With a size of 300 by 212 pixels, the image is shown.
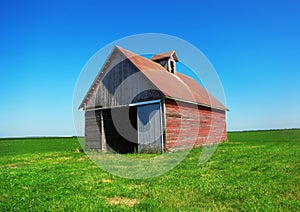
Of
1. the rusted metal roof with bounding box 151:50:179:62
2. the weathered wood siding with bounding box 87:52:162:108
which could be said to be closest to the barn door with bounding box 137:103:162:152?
the weathered wood siding with bounding box 87:52:162:108

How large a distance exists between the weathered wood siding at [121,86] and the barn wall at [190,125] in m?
1.84

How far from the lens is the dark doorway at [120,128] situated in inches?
844

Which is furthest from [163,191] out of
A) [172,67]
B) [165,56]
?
[172,67]

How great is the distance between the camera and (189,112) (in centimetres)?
2053

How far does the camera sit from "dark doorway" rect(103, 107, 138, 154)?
70.3 ft

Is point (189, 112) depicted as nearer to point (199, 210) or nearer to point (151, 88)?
point (151, 88)

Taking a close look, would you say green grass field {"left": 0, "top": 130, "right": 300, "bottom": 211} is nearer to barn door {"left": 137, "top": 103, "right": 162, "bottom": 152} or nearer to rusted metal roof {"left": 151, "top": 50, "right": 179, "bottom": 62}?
barn door {"left": 137, "top": 103, "right": 162, "bottom": 152}

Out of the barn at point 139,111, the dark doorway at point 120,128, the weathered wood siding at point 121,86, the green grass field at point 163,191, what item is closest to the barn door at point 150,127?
the barn at point 139,111

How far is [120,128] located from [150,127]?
5.80 metres

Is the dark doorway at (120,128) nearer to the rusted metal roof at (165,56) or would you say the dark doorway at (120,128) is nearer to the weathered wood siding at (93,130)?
the weathered wood siding at (93,130)

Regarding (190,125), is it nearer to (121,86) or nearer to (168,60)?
(121,86)

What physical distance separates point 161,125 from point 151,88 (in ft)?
8.61

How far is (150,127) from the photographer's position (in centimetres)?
1788

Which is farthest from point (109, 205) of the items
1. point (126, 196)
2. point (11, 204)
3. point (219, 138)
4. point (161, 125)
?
point (219, 138)
